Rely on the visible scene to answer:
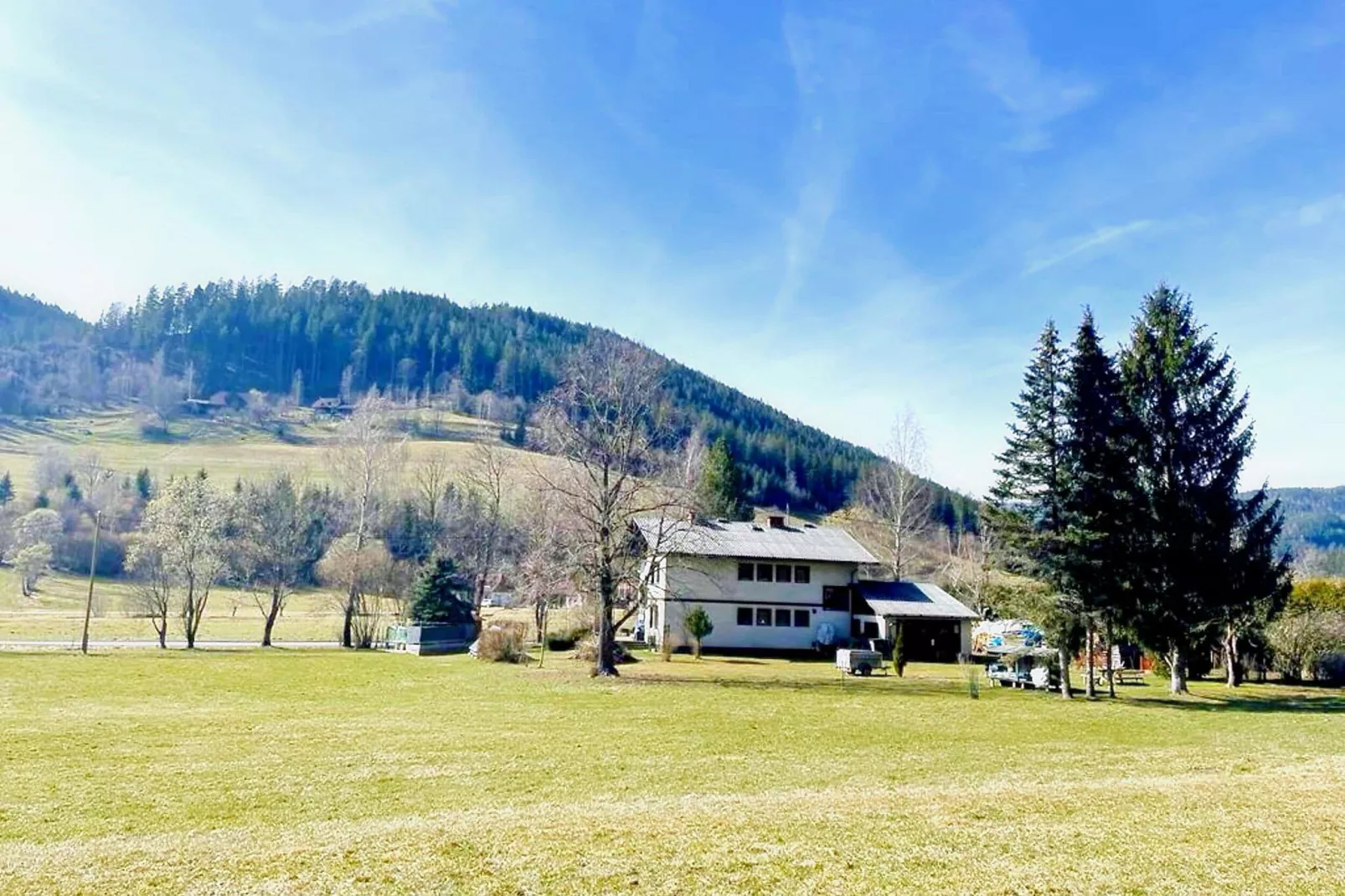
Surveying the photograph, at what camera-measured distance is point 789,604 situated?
4566cm

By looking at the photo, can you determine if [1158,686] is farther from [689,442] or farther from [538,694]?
[689,442]

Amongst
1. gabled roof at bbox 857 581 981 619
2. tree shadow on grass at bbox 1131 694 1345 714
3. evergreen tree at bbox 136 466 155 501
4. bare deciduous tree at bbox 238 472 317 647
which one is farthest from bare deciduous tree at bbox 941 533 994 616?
evergreen tree at bbox 136 466 155 501

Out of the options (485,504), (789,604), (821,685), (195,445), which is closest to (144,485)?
(195,445)

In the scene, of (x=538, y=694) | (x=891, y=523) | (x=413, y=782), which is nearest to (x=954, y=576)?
(x=891, y=523)

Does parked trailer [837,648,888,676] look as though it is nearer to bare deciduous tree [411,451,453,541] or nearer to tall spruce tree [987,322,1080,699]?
tall spruce tree [987,322,1080,699]

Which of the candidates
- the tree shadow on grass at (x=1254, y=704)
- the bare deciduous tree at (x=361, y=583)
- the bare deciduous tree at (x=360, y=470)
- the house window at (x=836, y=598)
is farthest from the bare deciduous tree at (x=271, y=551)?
the tree shadow on grass at (x=1254, y=704)

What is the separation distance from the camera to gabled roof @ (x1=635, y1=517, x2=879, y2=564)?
142 feet

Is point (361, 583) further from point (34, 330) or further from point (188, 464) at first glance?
point (34, 330)

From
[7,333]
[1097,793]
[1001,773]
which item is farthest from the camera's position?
[7,333]

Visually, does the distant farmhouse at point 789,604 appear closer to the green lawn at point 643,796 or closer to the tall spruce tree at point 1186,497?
the tall spruce tree at point 1186,497

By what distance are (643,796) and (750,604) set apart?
114 feet

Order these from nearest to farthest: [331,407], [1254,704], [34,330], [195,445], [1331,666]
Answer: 1. [1254,704]
2. [1331,666]
3. [195,445]
4. [331,407]
5. [34,330]

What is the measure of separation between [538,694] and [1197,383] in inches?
1085

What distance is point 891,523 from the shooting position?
197 feet
